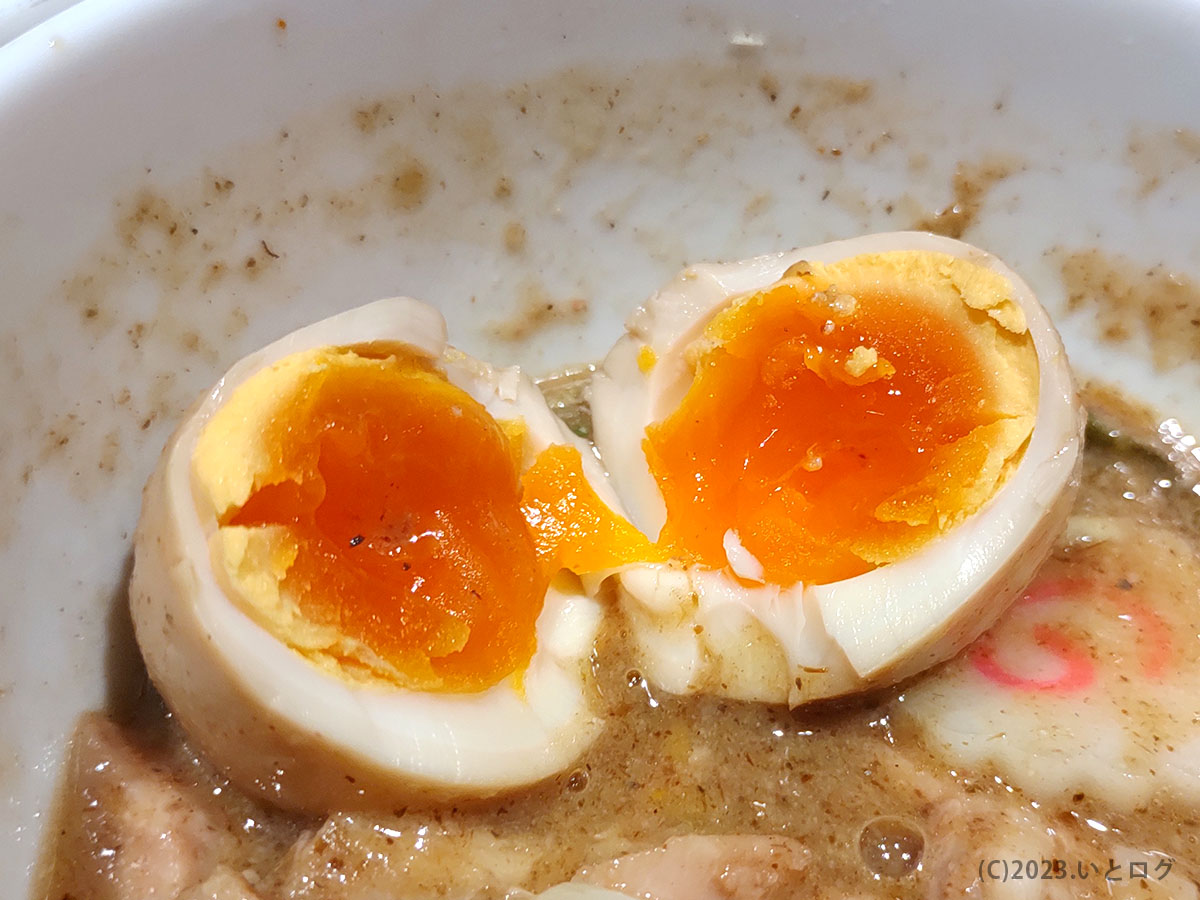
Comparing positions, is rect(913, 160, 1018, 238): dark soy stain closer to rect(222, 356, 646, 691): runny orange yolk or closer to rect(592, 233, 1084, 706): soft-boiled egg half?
rect(592, 233, 1084, 706): soft-boiled egg half

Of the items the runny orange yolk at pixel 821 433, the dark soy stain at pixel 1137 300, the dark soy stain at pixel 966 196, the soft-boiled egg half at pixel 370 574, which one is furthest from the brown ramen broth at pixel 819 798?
the dark soy stain at pixel 966 196

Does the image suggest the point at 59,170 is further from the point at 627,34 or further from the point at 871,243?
the point at 871,243

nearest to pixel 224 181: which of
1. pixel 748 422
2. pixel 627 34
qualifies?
pixel 627 34

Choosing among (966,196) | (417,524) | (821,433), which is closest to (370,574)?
(417,524)

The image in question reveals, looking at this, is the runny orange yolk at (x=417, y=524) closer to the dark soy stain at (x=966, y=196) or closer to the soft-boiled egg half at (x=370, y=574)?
the soft-boiled egg half at (x=370, y=574)

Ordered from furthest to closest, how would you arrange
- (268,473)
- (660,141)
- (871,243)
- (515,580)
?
(660,141) < (871,243) < (515,580) < (268,473)

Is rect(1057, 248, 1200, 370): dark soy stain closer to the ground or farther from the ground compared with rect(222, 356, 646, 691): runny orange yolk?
closer to the ground

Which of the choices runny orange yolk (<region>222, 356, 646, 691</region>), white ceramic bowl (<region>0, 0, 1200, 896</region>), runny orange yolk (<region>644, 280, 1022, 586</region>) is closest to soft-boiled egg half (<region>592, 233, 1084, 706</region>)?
runny orange yolk (<region>644, 280, 1022, 586</region>)
